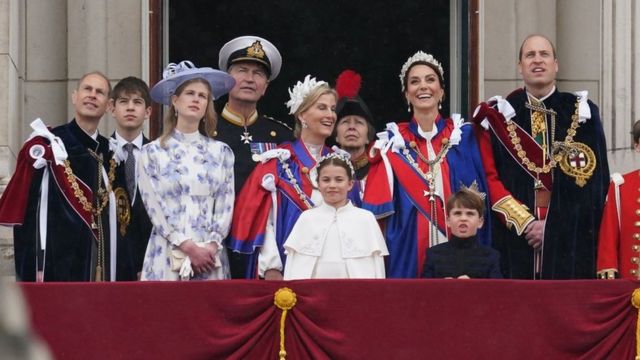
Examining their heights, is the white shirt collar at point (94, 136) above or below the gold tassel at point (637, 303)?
above

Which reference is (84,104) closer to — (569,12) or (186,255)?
(186,255)

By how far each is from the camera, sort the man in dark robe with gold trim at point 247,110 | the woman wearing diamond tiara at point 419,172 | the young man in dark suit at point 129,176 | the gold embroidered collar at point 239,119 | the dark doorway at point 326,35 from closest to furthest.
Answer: the woman wearing diamond tiara at point 419,172 → the young man in dark suit at point 129,176 → the man in dark robe with gold trim at point 247,110 → the gold embroidered collar at point 239,119 → the dark doorway at point 326,35

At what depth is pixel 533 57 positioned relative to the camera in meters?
5.68

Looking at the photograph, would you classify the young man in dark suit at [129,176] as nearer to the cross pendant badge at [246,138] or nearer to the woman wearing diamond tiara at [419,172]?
the cross pendant badge at [246,138]

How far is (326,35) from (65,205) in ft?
17.6

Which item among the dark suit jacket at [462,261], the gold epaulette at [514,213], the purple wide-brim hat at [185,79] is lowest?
the dark suit jacket at [462,261]

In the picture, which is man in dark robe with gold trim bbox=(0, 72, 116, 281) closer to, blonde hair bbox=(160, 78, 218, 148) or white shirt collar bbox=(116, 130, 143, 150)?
white shirt collar bbox=(116, 130, 143, 150)

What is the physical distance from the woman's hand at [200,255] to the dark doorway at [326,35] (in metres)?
4.75

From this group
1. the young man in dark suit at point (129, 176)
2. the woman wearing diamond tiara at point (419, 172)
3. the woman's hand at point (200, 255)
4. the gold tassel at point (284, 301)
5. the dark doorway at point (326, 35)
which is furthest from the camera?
the dark doorway at point (326, 35)

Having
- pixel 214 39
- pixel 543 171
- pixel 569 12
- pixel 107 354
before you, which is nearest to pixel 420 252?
pixel 543 171

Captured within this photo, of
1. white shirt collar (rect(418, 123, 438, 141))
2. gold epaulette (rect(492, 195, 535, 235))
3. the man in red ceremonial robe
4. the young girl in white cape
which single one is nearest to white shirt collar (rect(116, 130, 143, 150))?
the young girl in white cape

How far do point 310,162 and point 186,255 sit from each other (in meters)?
0.86

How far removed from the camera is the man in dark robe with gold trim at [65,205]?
5586 millimetres

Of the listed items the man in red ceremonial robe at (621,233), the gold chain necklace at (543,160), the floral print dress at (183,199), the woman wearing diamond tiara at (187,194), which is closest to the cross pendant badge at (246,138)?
the woman wearing diamond tiara at (187,194)
